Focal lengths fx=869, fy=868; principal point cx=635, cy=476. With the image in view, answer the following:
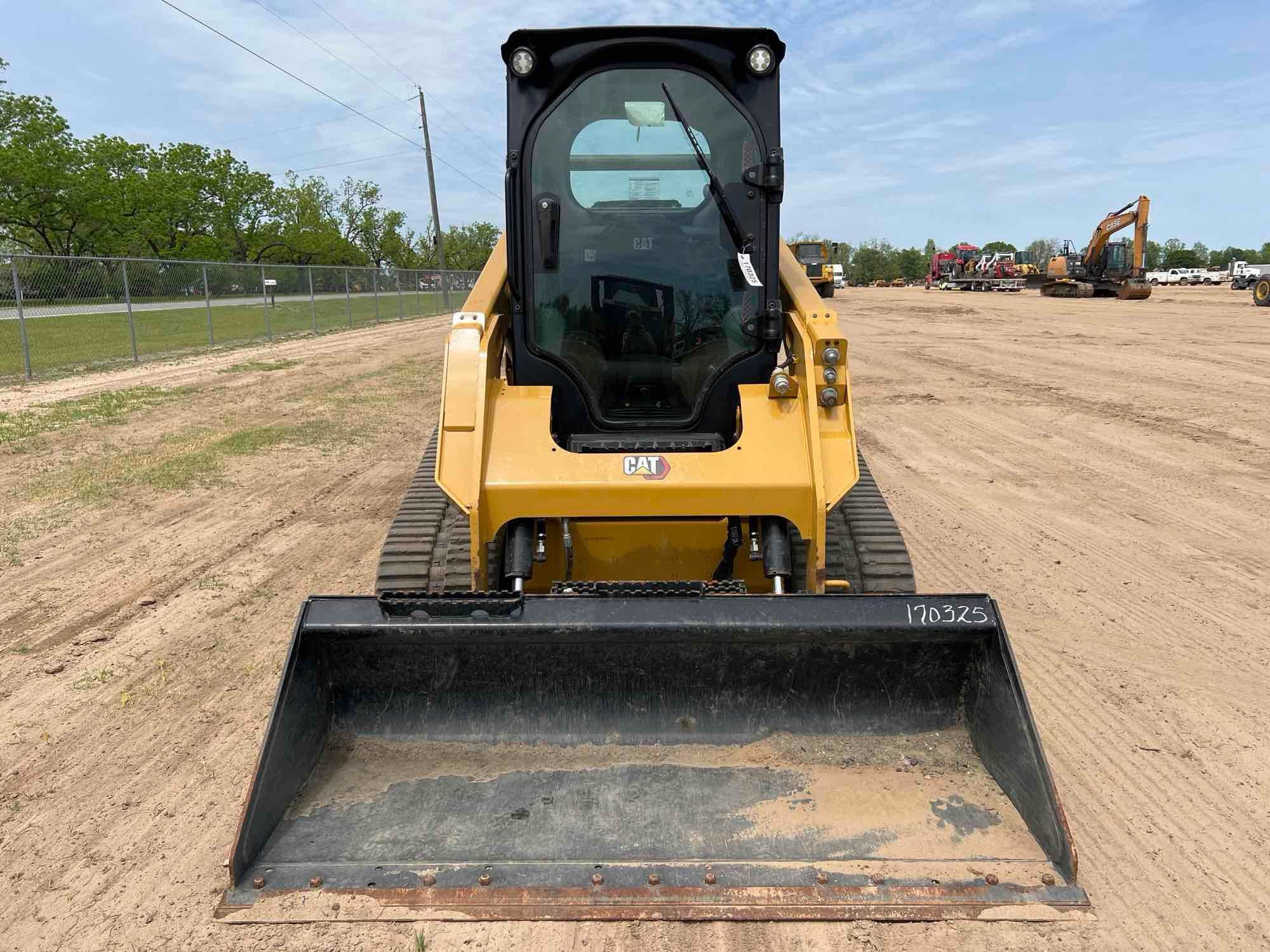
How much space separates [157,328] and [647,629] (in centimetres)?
1910

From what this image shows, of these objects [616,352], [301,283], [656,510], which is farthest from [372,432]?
[301,283]

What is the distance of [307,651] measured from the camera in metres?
2.89

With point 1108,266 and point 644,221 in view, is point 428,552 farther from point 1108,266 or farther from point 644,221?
point 1108,266

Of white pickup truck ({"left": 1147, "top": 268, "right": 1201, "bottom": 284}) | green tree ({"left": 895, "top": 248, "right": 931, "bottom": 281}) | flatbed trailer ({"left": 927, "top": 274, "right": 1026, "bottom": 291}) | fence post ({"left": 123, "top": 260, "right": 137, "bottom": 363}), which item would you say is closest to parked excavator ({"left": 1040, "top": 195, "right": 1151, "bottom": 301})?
flatbed trailer ({"left": 927, "top": 274, "right": 1026, "bottom": 291})

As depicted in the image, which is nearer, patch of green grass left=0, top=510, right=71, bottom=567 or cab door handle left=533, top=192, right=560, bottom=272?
cab door handle left=533, top=192, right=560, bottom=272

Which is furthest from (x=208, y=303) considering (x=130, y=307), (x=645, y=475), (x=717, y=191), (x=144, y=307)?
(x=645, y=475)

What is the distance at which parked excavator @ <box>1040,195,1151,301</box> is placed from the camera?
3412cm

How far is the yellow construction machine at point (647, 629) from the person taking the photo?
8.11 feet

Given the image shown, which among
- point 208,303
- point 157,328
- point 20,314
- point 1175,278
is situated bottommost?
point 157,328

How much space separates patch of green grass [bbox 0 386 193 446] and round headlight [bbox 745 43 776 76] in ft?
28.0

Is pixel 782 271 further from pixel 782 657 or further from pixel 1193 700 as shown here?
pixel 1193 700

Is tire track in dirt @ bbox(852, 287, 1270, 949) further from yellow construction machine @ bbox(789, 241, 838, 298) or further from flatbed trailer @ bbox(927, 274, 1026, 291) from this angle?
flatbed trailer @ bbox(927, 274, 1026, 291)

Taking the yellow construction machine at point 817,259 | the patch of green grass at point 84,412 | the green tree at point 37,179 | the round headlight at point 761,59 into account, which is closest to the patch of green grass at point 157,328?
the patch of green grass at point 84,412

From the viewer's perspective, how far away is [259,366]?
15922 millimetres
